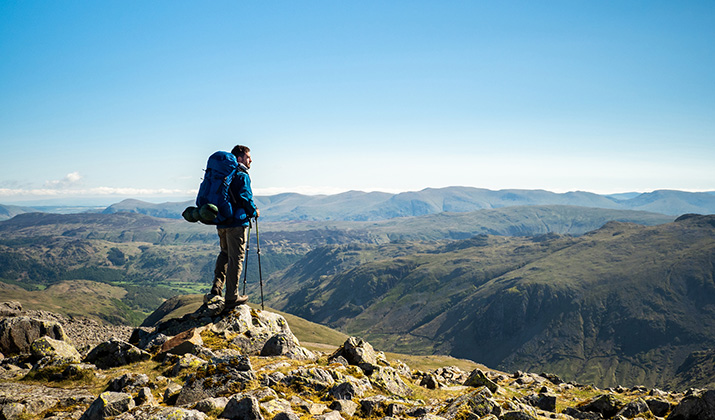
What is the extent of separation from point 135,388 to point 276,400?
6556mm

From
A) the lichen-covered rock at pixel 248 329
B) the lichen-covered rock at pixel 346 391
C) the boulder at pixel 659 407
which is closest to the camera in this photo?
the lichen-covered rock at pixel 346 391

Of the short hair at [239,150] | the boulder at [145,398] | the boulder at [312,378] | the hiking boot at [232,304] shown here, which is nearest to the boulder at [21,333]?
the hiking boot at [232,304]

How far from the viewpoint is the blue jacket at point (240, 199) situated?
20.9 meters

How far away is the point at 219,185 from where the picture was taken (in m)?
20.4

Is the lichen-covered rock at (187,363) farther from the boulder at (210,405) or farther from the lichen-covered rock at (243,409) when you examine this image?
the lichen-covered rock at (243,409)

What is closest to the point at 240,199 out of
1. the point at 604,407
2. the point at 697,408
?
the point at 604,407

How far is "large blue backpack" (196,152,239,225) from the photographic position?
2042cm

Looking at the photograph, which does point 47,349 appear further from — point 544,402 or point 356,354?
point 544,402

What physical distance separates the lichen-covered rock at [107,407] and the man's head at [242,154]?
12674 mm

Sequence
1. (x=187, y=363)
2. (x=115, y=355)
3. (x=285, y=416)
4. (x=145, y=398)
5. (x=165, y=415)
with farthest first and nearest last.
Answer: (x=115, y=355) < (x=187, y=363) < (x=145, y=398) < (x=285, y=416) < (x=165, y=415)

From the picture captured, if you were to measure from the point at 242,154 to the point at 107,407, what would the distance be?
44.2 feet

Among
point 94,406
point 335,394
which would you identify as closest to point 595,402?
point 335,394

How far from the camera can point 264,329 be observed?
24.7m

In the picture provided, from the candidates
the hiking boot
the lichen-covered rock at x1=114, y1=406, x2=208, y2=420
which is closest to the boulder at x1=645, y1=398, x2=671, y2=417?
the lichen-covered rock at x1=114, y1=406, x2=208, y2=420
